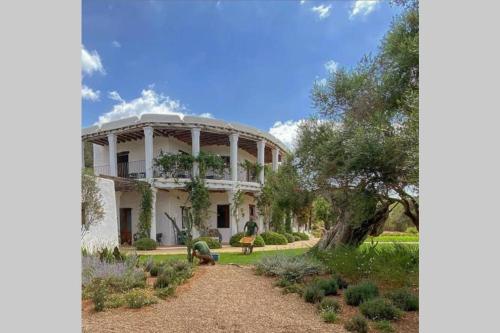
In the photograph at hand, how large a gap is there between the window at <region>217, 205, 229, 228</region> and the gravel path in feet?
45.7

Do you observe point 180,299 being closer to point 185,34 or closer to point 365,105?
point 365,105

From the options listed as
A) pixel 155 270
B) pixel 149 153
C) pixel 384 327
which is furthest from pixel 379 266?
pixel 149 153

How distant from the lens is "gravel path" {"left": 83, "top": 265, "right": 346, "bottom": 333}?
15.1ft

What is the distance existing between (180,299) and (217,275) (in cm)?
213

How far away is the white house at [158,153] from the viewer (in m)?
17.8

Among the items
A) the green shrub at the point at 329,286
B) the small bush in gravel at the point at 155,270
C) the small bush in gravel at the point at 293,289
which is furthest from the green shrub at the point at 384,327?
the small bush in gravel at the point at 155,270

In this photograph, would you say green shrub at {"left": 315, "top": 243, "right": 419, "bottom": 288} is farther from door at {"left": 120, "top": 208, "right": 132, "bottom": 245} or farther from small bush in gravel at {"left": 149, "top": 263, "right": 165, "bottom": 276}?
door at {"left": 120, "top": 208, "right": 132, "bottom": 245}

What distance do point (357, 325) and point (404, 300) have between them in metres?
1.48

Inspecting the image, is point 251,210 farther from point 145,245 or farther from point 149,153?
point 145,245

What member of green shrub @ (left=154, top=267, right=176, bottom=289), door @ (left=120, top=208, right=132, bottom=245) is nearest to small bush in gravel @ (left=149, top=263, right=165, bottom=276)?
green shrub @ (left=154, top=267, right=176, bottom=289)

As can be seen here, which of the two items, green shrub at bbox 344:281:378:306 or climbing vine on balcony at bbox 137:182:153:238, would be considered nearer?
green shrub at bbox 344:281:378:306

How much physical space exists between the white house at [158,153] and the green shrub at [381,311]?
44.5 ft

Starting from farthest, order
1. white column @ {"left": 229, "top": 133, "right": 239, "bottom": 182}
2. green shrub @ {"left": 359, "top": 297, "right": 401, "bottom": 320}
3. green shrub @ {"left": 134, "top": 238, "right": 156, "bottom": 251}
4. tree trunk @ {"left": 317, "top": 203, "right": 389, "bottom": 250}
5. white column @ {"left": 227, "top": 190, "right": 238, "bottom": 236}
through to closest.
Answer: white column @ {"left": 229, "top": 133, "right": 239, "bottom": 182}, white column @ {"left": 227, "top": 190, "right": 238, "bottom": 236}, green shrub @ {"left": 134, "top": 238, "right": 156, "bottom": 251}, tree trunk @ {"left": 317, "top": 203, "right": 389, "bottom": 250}, green shrub @ {"left": 359, "top": 297, "right": 401, "bottom": 320}

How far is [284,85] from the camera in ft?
35.9
